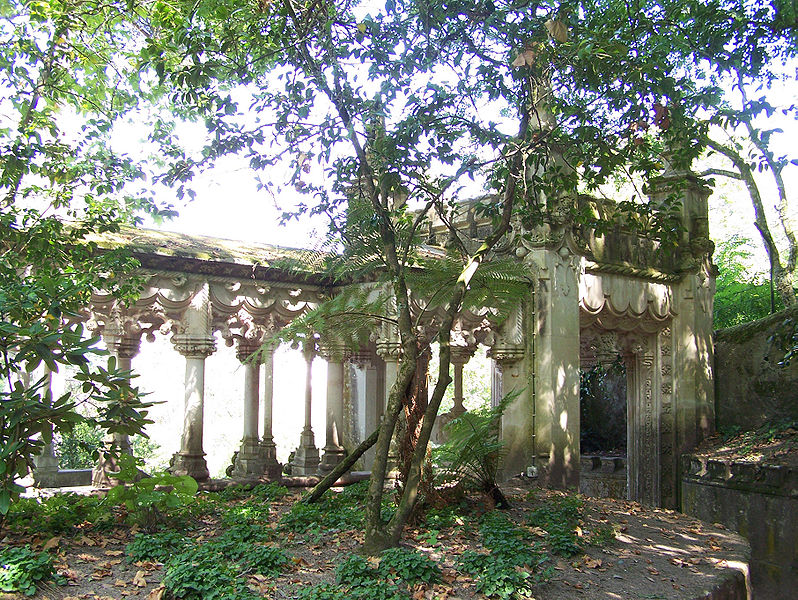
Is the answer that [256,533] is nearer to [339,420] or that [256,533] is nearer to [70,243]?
[70,243]

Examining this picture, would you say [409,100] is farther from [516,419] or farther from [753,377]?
[753,377]

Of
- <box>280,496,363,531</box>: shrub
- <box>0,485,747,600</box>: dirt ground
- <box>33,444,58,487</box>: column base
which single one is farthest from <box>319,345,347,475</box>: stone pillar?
<box>33,444,58,487</box>: column base

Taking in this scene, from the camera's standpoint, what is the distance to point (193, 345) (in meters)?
10.1

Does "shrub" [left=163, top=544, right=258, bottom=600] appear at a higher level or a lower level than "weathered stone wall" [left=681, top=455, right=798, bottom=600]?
higher

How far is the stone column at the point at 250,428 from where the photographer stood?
11266 mm

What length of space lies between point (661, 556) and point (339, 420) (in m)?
5.49

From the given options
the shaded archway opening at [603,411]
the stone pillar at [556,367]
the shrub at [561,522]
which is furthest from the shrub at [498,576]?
the shaded archway opening at [603,411]

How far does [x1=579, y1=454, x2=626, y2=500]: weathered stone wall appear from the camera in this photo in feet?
54.1

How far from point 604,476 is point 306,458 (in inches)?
311

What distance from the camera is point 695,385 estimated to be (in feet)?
44.6

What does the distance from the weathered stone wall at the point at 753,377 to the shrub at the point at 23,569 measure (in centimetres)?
1138

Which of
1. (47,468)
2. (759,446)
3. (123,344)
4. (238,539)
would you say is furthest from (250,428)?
(759,446)

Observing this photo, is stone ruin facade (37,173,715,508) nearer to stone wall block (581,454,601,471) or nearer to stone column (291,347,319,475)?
stone column (291,347,319,475)

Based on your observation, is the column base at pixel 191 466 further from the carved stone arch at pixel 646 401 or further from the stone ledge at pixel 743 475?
the stone ledge at pixel 743 475
